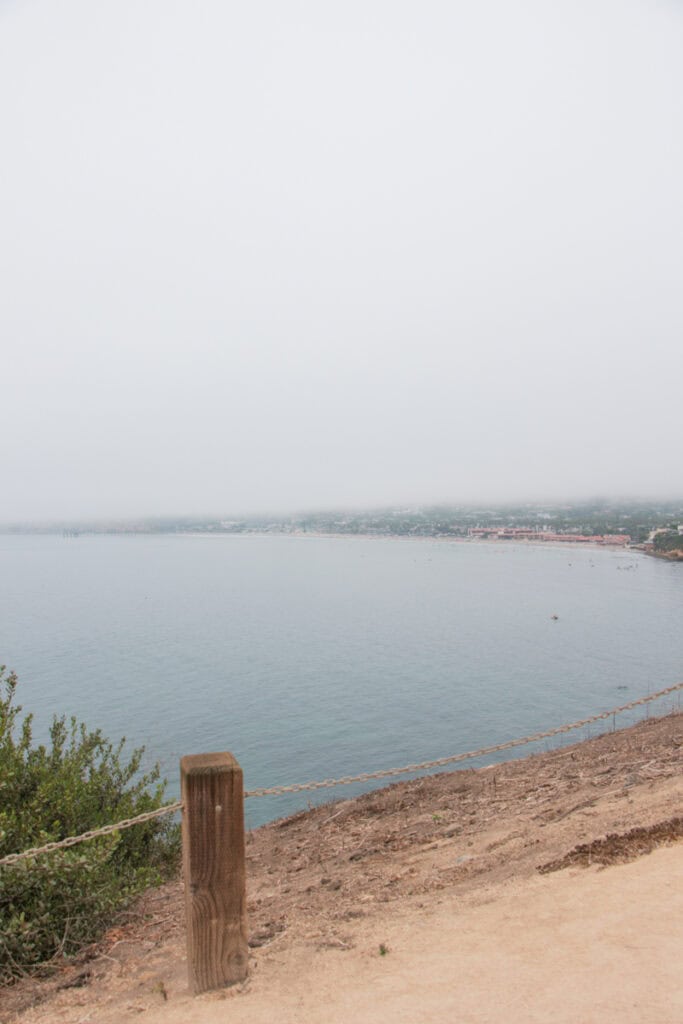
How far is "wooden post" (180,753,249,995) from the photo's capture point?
3.78 metres

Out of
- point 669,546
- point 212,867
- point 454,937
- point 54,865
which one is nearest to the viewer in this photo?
point 212,867

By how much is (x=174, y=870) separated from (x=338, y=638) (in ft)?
126

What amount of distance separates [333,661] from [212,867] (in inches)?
1426

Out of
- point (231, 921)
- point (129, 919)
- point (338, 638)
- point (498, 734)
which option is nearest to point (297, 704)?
point (498, 734)

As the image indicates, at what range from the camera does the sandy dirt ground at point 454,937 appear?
353cm

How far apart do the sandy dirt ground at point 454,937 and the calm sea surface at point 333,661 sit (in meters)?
12.5

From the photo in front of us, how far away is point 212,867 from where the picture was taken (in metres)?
3.81

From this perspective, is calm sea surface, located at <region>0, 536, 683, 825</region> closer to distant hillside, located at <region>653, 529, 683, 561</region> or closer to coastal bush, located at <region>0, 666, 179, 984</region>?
coastal bush, located at <region>0, 666, 179, 984</region>

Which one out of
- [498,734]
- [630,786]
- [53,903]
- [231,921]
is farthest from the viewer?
[498,734]

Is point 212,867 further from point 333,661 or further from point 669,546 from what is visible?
point 669,546

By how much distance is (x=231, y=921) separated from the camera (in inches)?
153

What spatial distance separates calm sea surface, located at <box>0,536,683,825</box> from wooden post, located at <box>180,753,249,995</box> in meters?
15.2

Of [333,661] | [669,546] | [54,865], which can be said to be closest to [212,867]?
[54,865]

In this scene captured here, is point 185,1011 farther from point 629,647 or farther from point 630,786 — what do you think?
point 629,647
